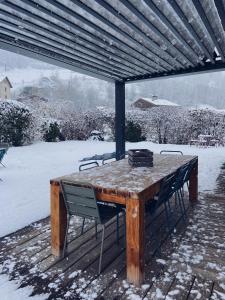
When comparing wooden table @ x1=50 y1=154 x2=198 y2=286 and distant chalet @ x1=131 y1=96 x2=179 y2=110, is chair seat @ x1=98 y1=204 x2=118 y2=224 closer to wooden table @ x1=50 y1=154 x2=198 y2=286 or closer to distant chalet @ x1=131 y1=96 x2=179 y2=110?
wooden table @ x1=50 y1=154 x2=198 y2=286

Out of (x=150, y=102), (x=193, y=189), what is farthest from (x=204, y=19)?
(x=150, y=102)

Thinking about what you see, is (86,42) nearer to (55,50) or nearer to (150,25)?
(55,50)

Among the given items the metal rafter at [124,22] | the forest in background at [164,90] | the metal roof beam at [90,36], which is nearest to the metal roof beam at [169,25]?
the metal rafter at [124,22]

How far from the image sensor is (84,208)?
2654mm

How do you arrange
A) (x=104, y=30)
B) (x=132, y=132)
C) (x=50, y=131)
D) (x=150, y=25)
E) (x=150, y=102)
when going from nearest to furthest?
(x=150, y=25) < (x=104, y=30) < (x=132, y=132) < (x=50, y=131) < (x=150, y=102)

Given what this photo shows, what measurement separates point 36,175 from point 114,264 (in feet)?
13.9

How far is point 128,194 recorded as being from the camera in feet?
7.92

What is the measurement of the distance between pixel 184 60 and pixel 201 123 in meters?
7.61

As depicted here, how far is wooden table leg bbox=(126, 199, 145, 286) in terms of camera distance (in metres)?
2.37

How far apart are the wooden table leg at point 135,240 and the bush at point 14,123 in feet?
33.0

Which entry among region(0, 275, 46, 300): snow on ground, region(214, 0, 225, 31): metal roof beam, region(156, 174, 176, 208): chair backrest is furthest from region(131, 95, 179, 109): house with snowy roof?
region(0, 275, 46, 300): snow on ground

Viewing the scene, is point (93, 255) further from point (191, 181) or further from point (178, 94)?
point (178, 94)

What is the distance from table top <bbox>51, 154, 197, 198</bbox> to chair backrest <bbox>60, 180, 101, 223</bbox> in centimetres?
11

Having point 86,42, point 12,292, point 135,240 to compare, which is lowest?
point 12,292
